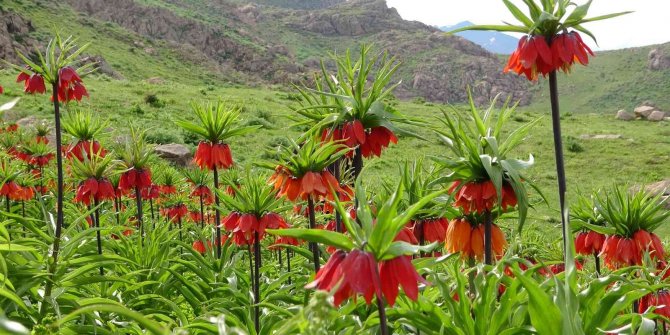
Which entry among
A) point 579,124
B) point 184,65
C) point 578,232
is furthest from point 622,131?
point 184,65

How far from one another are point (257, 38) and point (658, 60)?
180 feet

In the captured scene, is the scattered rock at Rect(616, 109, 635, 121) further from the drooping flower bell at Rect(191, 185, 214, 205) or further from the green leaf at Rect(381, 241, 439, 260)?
the green leaf at Rect(381, 241, 439, 260)

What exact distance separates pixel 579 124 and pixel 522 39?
2730 centimetres

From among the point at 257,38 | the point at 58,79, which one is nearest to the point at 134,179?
the point at 58,79

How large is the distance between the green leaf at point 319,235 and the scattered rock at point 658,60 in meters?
83.3

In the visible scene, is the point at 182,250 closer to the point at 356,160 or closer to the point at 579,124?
the point at 356,160

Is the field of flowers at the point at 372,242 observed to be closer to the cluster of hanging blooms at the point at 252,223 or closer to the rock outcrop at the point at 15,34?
the cluster of hanging blooms at the point at 252,223

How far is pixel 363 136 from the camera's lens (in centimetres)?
260

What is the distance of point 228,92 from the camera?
29047 millimetres

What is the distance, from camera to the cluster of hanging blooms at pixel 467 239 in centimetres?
266

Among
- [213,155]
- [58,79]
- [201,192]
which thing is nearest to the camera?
[58,79]

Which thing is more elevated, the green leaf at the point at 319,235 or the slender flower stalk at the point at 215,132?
the green leaf at the point at 319,235

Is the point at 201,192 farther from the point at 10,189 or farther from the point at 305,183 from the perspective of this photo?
the point at 305,183

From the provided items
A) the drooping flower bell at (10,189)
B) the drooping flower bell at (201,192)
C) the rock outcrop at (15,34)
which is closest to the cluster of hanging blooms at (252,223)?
the drooping flower bell at (10,189)
